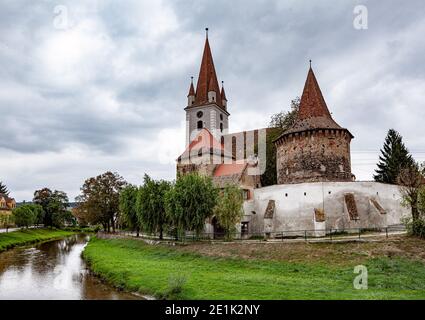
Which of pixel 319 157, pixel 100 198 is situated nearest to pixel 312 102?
pixel 319 157

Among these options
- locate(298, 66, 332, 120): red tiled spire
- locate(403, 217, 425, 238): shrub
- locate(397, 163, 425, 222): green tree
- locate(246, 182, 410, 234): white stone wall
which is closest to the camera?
locate(403, 217, 425, 238): shrub

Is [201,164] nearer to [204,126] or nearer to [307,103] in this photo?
[204,126]

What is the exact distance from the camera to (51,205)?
84.6 metres

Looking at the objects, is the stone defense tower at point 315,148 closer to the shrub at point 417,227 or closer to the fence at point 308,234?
the fence at point 308,234

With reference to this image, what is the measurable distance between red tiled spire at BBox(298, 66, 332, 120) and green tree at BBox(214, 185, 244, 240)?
1197 centimetres

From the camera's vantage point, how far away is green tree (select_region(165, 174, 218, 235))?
108 ft

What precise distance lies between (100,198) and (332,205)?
37633 mm

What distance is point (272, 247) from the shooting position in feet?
87.8

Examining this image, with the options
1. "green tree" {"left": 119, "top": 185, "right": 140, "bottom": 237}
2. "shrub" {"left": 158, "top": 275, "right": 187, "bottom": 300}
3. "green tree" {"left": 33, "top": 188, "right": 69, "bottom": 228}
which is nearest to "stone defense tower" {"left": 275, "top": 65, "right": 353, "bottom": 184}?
"green tree" {"left": 119, "top": 185, "right": 140, "bottom": 237}

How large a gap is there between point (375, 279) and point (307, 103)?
938 inches

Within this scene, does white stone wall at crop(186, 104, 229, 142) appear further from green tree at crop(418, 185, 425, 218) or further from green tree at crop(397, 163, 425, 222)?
green tree at crop(418, 185, 425, 218)

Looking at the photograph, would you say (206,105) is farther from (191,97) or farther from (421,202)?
(421,202)
